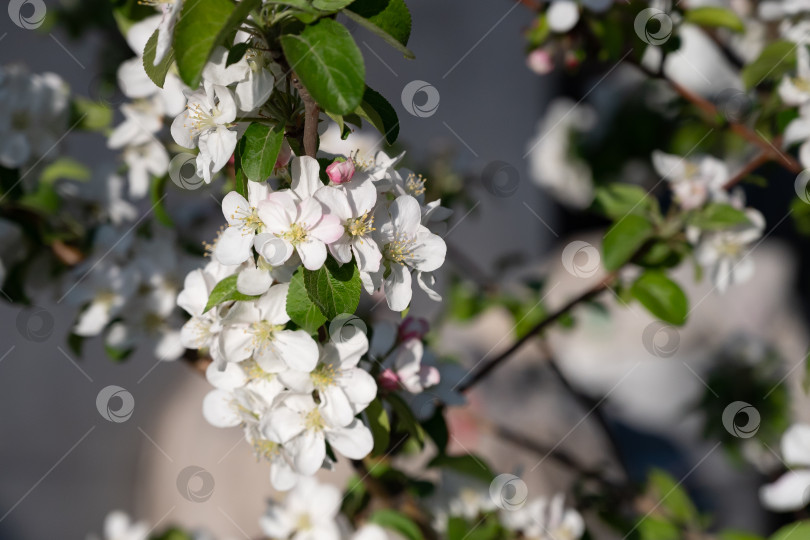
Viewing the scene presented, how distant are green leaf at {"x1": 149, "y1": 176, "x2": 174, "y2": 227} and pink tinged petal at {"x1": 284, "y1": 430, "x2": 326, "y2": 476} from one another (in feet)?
1.69

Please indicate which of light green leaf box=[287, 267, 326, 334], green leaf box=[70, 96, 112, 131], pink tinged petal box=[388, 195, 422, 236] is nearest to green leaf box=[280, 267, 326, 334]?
light green leaf box=[287, 267, 326, 334]

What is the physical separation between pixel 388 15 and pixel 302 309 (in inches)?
10.7

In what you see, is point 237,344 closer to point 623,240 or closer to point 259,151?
point 259,151

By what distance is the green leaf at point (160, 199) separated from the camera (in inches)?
43.2

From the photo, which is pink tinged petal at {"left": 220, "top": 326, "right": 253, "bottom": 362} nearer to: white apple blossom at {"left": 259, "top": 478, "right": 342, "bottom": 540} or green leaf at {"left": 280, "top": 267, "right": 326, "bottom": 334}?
green leaf at {"left": 280, "top": 267, "right": 326, "bottom": 334}

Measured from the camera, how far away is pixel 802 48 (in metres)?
1.19

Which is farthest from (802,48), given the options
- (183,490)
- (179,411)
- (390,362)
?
(179,411)

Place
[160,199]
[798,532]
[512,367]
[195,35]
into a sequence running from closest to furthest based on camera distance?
[195,35] < [798,532] < [160,199] < [512,367]

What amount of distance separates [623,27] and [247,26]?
37.6 inches

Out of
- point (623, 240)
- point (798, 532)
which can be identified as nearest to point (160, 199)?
point (623, 240)

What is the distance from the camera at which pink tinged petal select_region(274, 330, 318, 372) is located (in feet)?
2.20

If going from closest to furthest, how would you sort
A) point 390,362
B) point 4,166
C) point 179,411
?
point 390,362 < point 4,166 < point 179,411

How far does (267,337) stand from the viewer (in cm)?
68

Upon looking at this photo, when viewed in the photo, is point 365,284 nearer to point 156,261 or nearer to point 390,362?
point 390,362
